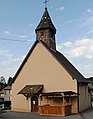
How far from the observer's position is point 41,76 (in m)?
36.8

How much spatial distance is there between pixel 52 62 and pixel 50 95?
4298mm

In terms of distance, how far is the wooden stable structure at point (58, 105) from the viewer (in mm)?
31448

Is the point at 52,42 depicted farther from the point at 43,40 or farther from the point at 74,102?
the point at 74,102

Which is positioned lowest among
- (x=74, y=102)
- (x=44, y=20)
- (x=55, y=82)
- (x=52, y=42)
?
(x=74, y=102)

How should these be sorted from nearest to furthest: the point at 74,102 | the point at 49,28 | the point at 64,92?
the point at 64,92, the point at 74,102, the point at 49,28

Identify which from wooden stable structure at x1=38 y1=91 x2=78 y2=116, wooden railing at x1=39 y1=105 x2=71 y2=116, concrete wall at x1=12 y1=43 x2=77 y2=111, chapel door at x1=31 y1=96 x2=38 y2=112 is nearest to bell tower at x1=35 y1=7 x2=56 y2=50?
concrete wall at x1=12 y1=43 x2=77 y2=111

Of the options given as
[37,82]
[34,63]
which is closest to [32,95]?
[37,82]

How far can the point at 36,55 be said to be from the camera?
37594 mm

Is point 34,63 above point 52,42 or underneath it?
underneath

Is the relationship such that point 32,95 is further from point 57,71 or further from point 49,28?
point 49,28

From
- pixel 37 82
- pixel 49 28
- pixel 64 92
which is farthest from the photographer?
pixel 49 28

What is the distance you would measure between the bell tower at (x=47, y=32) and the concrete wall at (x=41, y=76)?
85.6 inches

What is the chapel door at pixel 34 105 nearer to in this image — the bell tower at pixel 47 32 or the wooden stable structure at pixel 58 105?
the wooden stable structure at pixel 58 105

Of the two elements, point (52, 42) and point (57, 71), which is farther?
point (52, 42)
